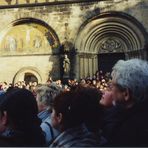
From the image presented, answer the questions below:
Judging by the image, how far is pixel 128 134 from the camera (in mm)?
2387

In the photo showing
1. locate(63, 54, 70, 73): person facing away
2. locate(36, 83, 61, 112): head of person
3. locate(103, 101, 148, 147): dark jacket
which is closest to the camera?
locate(103, 101, 148, 147): dark jacket

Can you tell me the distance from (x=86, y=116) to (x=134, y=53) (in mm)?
14689

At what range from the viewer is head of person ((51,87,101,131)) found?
8.74ft

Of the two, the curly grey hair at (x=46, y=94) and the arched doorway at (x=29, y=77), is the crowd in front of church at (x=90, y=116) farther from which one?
the arched doorway at (x=29, y=77)

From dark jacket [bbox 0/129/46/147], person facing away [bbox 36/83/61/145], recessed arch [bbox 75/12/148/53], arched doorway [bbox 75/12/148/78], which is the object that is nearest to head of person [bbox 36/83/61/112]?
person facing away [bbox 36/83/61/145]

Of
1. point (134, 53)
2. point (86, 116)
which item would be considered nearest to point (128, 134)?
point (86, 116)

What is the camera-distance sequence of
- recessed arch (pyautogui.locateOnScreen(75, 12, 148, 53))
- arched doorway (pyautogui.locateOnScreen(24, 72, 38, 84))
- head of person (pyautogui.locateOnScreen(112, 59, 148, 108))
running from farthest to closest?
1. arched doorway (pyautogui.locateOnScreen(24, 72, 38, 84))
2. recessed arch (pyautogui.locateOnScreen(75, 12, 148, 53))
3. head of person (pyautogui.locateOnScreen(112, 59, 148, 108))

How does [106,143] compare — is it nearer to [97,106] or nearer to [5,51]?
[97,106]

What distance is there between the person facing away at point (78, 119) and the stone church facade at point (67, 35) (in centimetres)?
1382

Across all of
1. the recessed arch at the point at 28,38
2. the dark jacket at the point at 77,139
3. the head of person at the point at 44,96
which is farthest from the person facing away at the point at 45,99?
the recessed arch at the point at 28,38

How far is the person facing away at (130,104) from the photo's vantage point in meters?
2.38

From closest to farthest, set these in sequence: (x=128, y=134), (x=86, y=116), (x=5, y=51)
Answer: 1. (x=128, y=134)
2. (x=86, y=116)
3. (x=5, y=51)

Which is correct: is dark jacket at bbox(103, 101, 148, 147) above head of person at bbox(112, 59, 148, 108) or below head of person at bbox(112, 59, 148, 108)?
below

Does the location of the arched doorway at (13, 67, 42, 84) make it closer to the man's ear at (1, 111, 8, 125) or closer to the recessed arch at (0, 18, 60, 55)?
the recessed arch at (0, 18, 60, 55)
